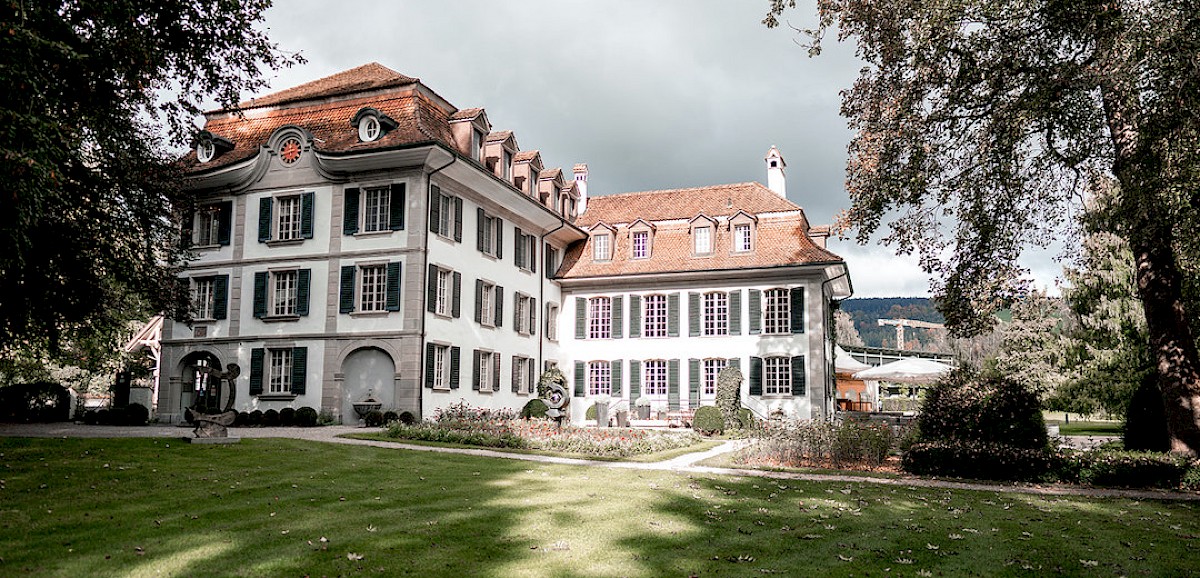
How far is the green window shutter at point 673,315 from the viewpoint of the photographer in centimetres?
3158

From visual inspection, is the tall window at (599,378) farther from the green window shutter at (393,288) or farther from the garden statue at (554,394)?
the green window shutter at (393,288)

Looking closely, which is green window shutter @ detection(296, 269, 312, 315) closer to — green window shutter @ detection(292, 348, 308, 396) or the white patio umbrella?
green window shutter @ detection(292, 348, 308, 396)

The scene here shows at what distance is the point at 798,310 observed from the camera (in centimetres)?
2983

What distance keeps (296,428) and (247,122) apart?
11.6 metres

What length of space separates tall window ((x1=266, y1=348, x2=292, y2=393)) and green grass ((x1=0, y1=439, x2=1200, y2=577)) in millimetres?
11879

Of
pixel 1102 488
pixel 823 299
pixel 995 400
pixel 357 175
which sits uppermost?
pixel 357 175

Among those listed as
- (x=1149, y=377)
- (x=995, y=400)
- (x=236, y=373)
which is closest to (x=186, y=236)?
(x=236, y=373)

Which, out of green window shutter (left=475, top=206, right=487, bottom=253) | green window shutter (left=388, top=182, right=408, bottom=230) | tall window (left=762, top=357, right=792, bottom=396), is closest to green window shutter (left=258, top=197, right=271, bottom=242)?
green window shutter (left=388, top=182, right=408, bottom=230)

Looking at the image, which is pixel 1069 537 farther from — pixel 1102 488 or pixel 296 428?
pixel 296 428

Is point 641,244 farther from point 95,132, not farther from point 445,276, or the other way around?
point 95,132


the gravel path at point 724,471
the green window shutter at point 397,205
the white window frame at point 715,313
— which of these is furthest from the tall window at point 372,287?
the white window frame at point 715,313

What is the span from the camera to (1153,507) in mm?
11109

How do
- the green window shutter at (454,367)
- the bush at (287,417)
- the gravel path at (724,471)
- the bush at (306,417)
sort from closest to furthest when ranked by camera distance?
the gravel path at (724,471) → the bush at (306,417) → the bush at (287,417) → the green window shutter at (454,367)

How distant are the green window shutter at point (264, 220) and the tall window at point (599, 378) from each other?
42.7 ft
